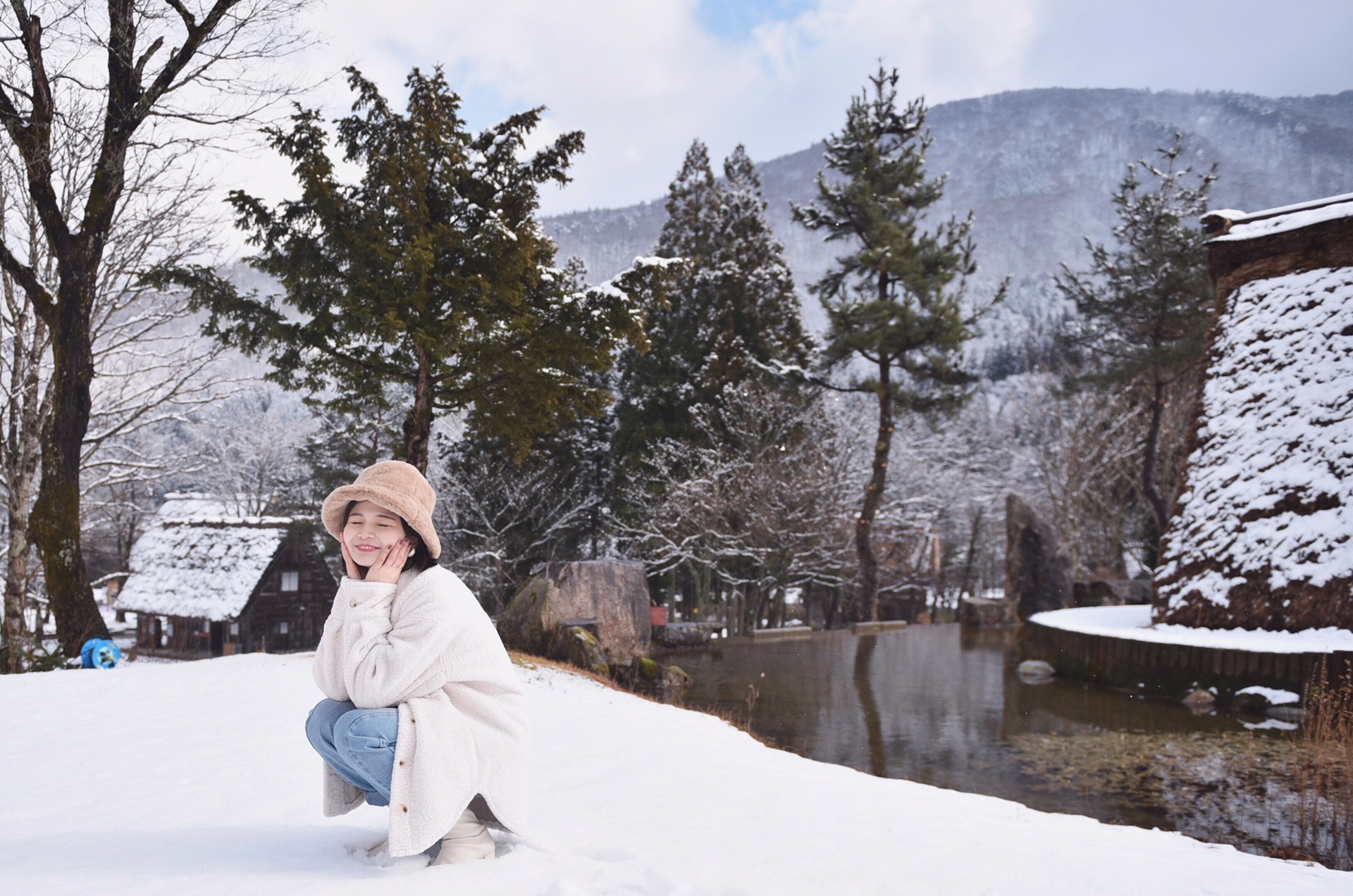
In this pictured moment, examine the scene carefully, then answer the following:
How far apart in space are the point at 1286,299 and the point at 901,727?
726 cm

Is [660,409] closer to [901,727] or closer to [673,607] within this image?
[673,607]

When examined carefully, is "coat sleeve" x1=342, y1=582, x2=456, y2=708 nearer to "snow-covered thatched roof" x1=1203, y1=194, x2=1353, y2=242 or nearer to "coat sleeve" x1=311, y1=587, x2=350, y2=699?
"coat sleeve" x1=311, y1=587, x2=350, y2=699

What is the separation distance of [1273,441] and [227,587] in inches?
893

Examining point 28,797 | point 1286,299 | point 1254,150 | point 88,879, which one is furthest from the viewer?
point 1254,150

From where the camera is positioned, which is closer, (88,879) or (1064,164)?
(88,879)

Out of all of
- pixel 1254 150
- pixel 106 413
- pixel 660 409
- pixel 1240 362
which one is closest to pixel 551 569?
pixel 106 413

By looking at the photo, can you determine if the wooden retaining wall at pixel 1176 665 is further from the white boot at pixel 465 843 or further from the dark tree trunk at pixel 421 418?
the dark tree trunk at pixel 421 418

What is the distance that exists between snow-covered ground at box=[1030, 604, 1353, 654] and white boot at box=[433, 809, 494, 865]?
27.5 ft

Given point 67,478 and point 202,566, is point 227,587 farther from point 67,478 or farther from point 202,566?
point 67,478

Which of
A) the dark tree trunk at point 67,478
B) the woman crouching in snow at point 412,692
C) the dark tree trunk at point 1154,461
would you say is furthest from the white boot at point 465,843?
the dark tree trunk at point 1154,461

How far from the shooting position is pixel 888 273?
21.6m

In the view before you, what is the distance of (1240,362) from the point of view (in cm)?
1079

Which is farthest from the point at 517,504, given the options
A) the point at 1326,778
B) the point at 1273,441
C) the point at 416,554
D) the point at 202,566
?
the point at 416,554

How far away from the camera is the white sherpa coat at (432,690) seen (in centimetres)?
265
